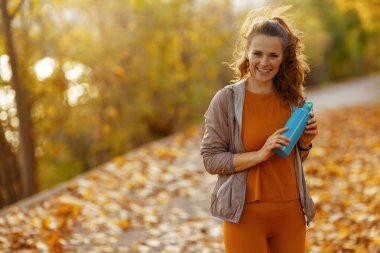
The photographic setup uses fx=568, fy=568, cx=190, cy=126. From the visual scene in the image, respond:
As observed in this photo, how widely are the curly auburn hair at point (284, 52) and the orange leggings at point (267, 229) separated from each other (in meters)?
0.52

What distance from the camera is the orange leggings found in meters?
2.64

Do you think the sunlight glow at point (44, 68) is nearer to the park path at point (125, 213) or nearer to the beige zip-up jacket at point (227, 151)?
the park path at point (125, 213)

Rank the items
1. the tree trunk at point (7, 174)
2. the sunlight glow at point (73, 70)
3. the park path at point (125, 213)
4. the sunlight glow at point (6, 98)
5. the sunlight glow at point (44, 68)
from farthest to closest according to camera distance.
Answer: the sunlight glow at point (73, 70) < the sunlight glow at point (44, 68) < the tree trunk at point (7, 174) < the sunlight glow at point (6, 98) < the park path at point (125, 213)

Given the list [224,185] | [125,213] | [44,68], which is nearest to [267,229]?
[224,185]

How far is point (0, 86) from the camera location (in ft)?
29.6

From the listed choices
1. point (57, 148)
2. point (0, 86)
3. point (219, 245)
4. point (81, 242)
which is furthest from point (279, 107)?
point (57, 148)

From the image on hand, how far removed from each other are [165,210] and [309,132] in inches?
169

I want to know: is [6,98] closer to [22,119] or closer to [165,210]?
[22,119]

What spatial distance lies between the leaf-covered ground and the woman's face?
2.32m

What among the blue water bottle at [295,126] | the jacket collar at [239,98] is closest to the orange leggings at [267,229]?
the blue water bottle at [295,126]

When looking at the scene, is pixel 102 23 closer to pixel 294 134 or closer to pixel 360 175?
pixel 360 175

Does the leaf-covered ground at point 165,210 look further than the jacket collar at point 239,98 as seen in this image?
Yes

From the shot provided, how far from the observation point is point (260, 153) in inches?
102

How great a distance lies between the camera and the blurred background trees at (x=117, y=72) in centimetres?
1041
